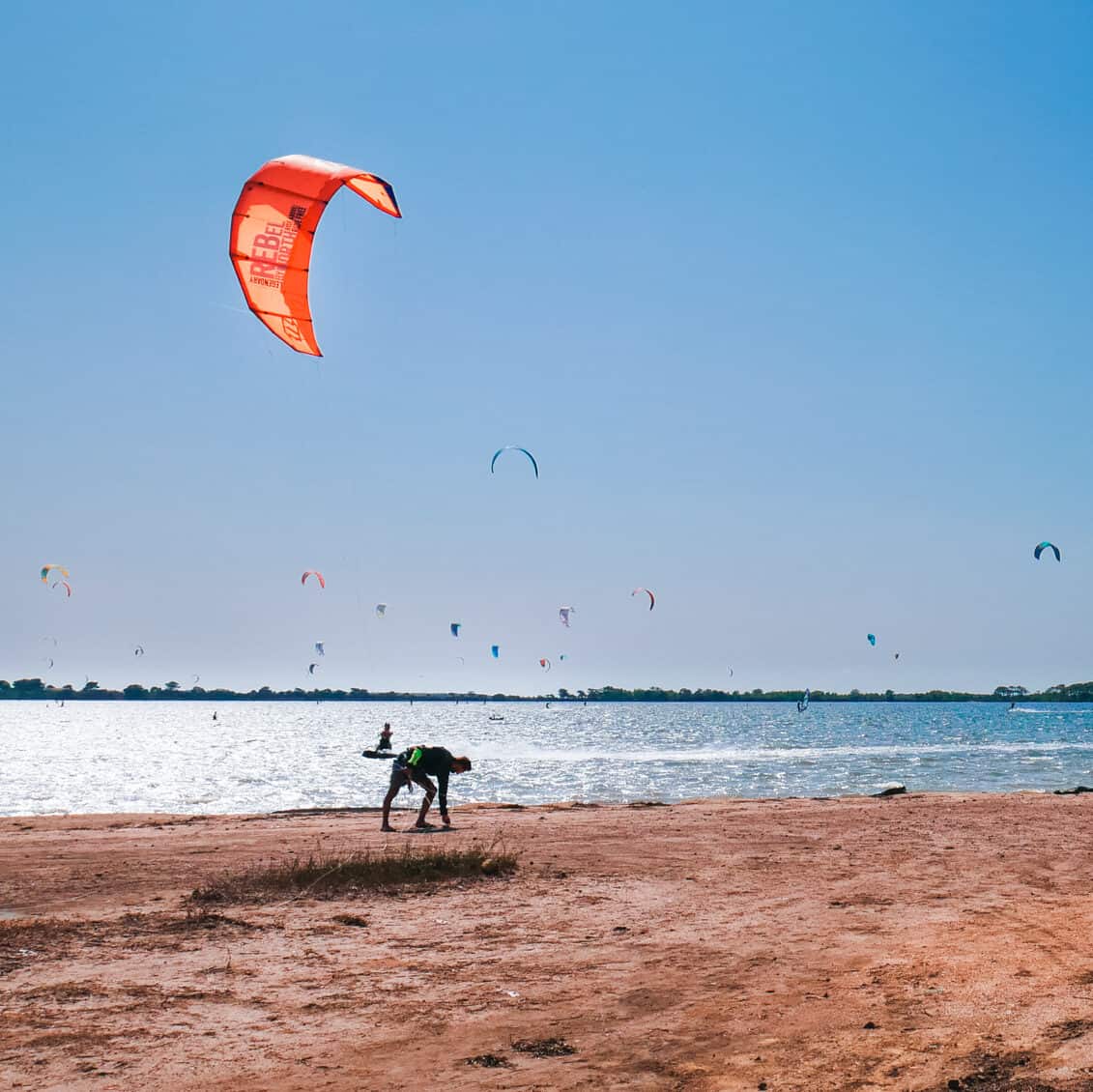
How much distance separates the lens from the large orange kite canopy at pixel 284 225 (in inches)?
397

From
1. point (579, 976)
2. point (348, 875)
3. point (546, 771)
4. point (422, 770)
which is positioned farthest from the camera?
point (546, 771)

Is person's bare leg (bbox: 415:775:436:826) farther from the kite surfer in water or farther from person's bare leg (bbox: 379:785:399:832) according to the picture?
person's bare leg (bbox: 379:785:399:832)

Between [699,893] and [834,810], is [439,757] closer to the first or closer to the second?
[699,893]

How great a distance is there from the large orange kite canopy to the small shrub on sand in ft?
16.9

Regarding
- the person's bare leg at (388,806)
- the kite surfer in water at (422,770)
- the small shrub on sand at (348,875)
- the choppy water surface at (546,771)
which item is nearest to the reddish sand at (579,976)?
the small shrub on sand at (348,875)

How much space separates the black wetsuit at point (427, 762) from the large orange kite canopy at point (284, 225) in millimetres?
6611

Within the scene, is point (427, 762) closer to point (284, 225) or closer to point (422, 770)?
point (422, 770)

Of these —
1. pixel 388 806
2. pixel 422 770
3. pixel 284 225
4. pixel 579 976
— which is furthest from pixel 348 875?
pixel 284 225

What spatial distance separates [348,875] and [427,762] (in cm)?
493

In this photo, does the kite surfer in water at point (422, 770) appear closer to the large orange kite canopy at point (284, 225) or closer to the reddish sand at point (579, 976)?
the reddish sand at point (579, 976)

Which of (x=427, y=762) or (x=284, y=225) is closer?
(x=284, y=225)

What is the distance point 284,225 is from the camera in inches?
406

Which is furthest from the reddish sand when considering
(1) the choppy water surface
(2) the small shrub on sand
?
(1) the choppy water surface

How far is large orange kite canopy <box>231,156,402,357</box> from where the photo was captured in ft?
33.1
